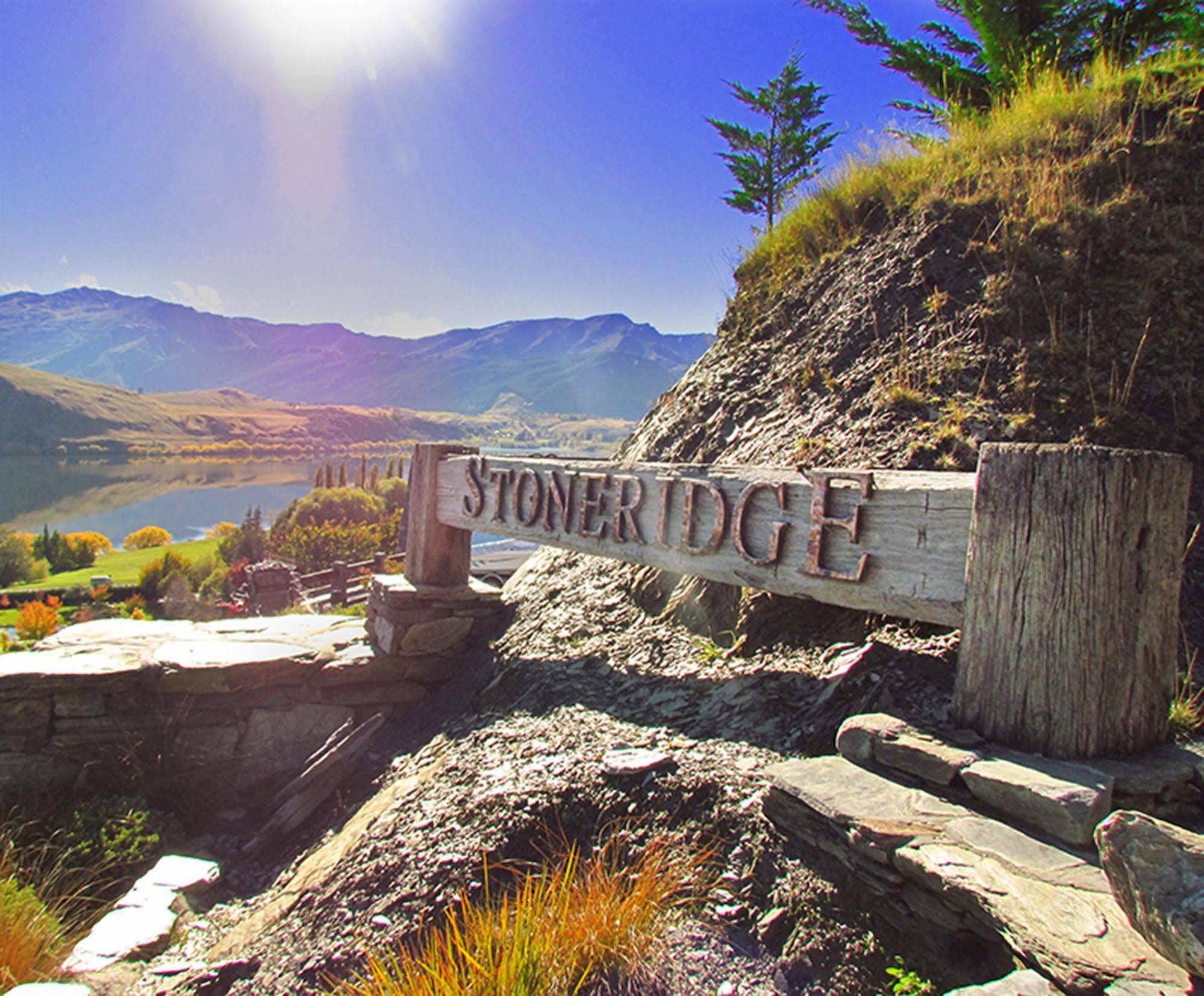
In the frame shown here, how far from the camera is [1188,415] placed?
3840mm

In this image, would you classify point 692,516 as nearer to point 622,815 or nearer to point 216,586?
point 622,815

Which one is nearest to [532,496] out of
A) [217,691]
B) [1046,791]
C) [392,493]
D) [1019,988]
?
[217,691]

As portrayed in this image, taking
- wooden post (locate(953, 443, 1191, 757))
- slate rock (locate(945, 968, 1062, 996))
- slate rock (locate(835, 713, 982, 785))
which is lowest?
slate rock (locate(945, 968, 1062, 996))

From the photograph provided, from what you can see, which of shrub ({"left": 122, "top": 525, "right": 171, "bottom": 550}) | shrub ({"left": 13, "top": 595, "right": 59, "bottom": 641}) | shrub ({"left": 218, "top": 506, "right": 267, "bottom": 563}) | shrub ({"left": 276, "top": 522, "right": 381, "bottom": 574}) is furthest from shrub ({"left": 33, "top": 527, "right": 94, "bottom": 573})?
shrub ({"left": 13, "top": 595, "right": 59, "bottom": 641})

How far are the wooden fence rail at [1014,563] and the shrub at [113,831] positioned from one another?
14.5 feet

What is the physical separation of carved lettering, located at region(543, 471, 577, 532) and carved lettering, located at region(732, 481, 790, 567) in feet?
4.90

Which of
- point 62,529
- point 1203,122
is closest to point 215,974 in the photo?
point 1203,122

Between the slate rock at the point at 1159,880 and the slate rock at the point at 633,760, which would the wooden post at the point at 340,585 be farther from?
the slate rock at the point at 1159,880

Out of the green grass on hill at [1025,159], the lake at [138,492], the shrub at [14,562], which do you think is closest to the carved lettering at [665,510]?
the green grass on hill at [1025,159]

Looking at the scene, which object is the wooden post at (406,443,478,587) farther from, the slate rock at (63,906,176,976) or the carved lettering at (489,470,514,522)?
the slate rock at (63,906,176,976)

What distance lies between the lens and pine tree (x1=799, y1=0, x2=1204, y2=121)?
7.71m

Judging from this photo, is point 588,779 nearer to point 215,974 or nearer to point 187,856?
point 215,974

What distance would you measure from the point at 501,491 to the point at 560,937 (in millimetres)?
3483

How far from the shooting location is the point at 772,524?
3.63 metres
